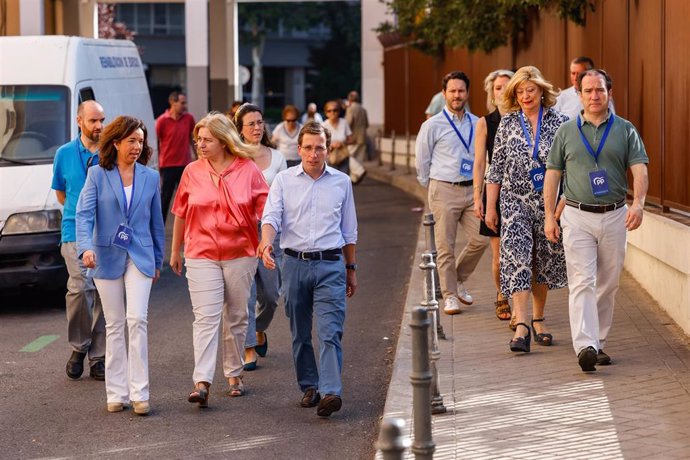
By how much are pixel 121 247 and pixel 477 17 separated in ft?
47.6

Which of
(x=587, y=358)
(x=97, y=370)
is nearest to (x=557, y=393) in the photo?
(x=587, y=358)

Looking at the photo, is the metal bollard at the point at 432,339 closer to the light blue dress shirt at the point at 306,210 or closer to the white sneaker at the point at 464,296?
the light blue dress shirt at the point at 306,210

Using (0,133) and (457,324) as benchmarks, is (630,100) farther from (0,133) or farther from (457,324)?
(0,133)

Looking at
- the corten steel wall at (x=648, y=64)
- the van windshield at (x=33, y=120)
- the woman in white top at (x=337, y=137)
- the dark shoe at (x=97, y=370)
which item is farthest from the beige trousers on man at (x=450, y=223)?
the woman in white top at (x=337, y=137)

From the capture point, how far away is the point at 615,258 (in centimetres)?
877

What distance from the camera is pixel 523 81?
31.1 ft

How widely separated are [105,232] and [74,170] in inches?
55.1

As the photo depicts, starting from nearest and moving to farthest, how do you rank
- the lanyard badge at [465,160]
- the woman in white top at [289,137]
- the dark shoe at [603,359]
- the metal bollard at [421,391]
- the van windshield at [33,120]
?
the metal bollard at [421,391]
the dark shoe at [603,359]
the lanyard badge at [465,160]
the van windshield at [33,120]
the woman in white top at [289,137]

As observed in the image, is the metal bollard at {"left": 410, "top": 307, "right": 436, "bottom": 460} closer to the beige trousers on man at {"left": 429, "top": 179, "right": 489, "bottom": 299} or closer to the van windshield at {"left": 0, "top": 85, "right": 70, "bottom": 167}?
the beige trousers on man at {"left": 429, "top": 179, "right": 489, "bottom": 299}

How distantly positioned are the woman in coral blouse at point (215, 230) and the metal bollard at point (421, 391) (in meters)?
3.09

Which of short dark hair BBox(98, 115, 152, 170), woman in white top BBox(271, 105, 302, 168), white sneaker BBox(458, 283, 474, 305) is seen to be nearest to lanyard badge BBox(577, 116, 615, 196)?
short dark hair BBox(98, 115, 152, 170)

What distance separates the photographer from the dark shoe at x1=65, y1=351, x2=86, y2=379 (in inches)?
372

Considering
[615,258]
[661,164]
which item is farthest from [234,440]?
[661,164]

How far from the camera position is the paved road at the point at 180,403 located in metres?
7.50
